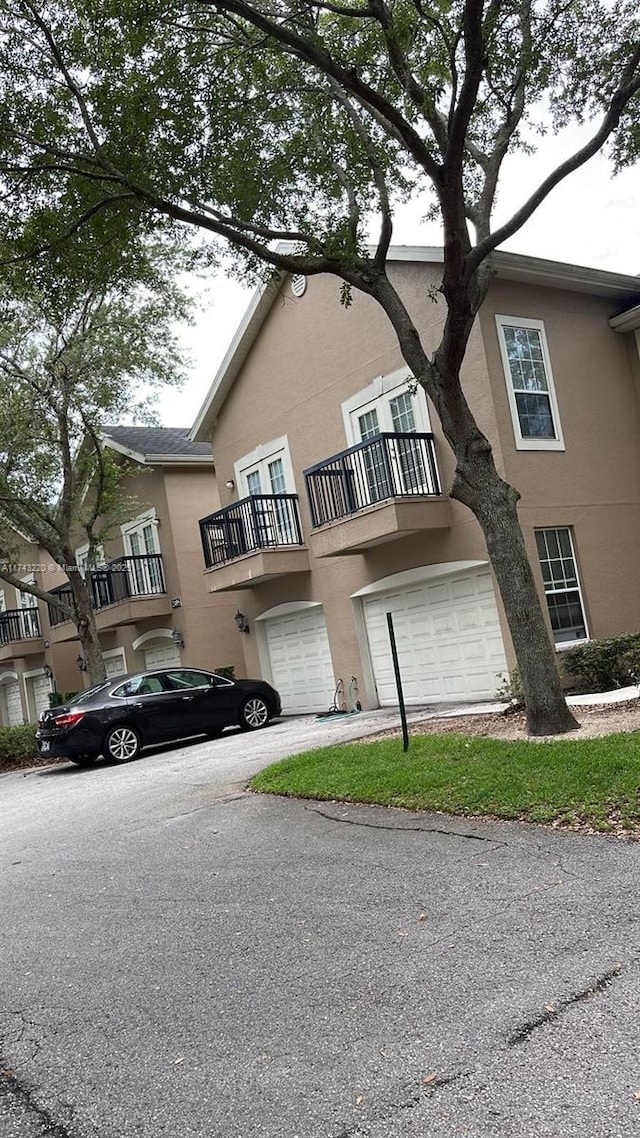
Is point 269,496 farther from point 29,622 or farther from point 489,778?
point 29,622

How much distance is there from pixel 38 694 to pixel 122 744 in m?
18.1

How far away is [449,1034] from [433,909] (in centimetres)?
144

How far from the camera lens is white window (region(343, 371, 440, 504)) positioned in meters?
14.2

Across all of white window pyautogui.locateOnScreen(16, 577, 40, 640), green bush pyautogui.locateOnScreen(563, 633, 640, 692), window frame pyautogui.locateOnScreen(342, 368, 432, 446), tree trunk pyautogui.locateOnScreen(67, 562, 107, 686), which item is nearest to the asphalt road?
green bush pyautogui.locateOnScreen(563, 633, 640, 692)

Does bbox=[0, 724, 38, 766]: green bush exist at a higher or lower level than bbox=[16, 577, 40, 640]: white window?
lower

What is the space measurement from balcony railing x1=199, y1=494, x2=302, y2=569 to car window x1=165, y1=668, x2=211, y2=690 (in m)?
2.57

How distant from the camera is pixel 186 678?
52.7 ft

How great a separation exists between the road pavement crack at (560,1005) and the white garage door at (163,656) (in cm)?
1899

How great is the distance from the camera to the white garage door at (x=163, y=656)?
2252 centimetres

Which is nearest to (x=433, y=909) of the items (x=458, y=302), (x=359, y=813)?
(x=359, y=813)

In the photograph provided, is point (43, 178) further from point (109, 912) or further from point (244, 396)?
point (244, 396)

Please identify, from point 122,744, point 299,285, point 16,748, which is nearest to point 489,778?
point 122,744

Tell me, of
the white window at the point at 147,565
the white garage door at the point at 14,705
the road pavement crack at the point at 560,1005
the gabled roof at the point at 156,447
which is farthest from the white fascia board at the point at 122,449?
the road pavement crack at the point at 560,1005

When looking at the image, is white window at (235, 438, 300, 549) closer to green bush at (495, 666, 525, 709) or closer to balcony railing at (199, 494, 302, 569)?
balcony railing at (199, 494, 302, 569)
